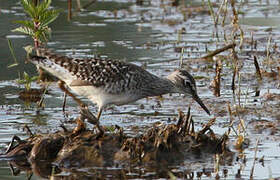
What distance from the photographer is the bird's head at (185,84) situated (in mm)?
10656

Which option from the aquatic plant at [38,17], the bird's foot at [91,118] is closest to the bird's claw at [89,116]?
the bird's foot at [91,118]

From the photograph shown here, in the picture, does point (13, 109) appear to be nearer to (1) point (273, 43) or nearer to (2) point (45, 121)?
(2) point (45, 121)

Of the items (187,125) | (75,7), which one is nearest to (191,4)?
(75,7)

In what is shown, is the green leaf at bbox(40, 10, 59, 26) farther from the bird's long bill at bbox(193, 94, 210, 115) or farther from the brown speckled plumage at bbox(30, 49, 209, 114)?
the bird's long bill at bbox(193, 94, 210, 115)

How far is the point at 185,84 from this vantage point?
10.7 metres

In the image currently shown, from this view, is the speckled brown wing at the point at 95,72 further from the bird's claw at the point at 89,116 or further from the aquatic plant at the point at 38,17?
the bird's claw at the point at 89,116

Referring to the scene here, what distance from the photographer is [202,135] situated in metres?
8.75

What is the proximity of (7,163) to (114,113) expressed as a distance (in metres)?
2.63

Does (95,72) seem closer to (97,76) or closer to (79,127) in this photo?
(97,76)

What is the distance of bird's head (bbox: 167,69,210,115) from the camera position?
35.0 ft

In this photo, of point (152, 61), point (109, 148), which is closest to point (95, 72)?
point (109, 148)

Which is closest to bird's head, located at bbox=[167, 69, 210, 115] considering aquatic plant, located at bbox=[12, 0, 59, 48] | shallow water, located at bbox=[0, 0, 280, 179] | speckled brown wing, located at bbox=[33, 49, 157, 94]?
shallow water, located at bbox=[0, 0, 280, 179]

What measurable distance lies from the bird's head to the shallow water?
31cm

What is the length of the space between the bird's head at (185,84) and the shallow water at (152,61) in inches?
12.1
